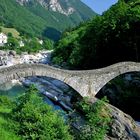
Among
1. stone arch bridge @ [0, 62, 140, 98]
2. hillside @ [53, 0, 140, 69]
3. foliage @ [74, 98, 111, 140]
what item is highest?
hillside @ [53, 0, 140, 69]

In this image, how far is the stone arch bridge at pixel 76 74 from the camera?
123ft

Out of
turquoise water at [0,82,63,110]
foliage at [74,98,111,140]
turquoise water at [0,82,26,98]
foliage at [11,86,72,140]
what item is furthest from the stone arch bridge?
turquoise water at [0,82,26,98]

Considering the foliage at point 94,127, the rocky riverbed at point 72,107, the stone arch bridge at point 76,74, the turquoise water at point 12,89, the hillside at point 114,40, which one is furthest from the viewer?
the turquoise water at point 12,89

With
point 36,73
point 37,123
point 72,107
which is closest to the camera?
point 37,123

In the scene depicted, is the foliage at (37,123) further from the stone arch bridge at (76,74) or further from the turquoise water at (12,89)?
the turquoise water at (12,89)

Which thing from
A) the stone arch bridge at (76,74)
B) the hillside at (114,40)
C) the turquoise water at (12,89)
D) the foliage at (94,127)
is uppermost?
the hillside at (114,40)

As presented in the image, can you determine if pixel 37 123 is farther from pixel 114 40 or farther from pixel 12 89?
pixel 12 89

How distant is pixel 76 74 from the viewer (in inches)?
1715

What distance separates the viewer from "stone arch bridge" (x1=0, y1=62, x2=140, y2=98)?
37497 millimetres

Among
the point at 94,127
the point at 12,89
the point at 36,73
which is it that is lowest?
the point at 12,89

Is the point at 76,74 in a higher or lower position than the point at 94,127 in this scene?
higher

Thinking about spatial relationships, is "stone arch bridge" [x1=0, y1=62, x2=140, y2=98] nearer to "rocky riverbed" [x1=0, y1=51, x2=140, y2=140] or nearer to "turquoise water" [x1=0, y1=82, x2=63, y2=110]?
"rocky riverbed" [x1=0, y1=51, x2=140, y2=140]

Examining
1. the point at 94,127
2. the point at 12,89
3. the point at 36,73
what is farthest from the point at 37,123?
the point at 12,89

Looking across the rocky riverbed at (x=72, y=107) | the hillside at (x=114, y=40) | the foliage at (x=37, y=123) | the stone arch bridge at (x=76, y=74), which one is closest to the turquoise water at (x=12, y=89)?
the rocky riverbed at (x=72, y=107)
